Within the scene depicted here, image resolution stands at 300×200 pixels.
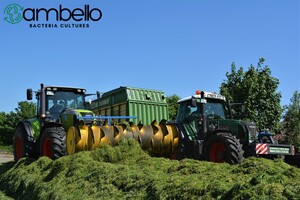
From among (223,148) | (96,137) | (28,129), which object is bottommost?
(223,148)

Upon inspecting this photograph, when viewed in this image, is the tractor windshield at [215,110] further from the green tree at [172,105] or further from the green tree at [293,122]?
the green tree at [172,105]

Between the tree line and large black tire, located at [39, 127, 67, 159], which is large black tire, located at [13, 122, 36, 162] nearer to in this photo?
large black tire, located at [39, 127, 67, 159]

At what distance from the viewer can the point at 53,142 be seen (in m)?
9.68

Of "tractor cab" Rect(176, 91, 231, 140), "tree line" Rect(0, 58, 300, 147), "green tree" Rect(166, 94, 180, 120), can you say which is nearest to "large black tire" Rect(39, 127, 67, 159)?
"tractor cab" Rect(176, 91, 231, 140)

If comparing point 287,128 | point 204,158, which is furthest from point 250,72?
point 204,158

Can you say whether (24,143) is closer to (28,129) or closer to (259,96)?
(28,129)

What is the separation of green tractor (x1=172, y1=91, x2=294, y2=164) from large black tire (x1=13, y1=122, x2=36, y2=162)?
402 cm

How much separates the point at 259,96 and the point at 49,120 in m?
12.6

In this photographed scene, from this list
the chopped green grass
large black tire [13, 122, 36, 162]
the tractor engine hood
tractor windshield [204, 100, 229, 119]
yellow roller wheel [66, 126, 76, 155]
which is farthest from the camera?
large black tire [13, 122, 36, 162]

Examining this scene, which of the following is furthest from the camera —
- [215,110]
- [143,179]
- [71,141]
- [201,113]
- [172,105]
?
[172,105]

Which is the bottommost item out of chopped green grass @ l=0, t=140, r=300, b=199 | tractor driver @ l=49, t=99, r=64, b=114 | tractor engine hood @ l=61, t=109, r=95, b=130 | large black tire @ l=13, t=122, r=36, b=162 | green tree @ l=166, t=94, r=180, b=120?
chopped green grass @ l=0, t=140, r=300, b=199

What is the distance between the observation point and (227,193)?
13.3 ft

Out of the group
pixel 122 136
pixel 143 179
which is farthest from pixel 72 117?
pixel 143 179

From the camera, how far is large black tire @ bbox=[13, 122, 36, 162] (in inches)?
432
